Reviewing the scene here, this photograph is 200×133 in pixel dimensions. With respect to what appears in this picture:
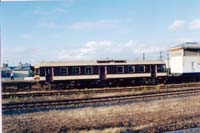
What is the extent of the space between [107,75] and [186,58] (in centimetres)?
223

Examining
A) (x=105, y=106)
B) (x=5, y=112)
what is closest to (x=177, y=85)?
(x=105, y=106)

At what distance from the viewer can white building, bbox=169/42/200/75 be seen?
4.47 m

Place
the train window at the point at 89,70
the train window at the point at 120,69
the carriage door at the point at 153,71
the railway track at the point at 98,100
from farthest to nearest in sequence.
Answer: the carriage door at the point at 153,71 < the train window at the point at 120,69 < the train window at the point at 89,70 < the railway track at the point at 98,100

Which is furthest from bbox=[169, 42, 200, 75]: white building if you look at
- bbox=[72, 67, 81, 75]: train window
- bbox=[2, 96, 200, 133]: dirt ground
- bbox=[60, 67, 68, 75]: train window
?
bbox=[60, 67, 68, 75]: train window

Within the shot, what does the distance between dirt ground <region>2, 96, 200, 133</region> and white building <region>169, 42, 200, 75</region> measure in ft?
2.25

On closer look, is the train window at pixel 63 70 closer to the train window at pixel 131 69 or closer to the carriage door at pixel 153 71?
the train window at pixel 131 69

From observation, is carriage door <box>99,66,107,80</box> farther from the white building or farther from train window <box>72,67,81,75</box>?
the white building

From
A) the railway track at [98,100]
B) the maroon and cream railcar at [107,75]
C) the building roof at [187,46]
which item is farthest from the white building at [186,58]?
the maroon and cream railcar at [107,75]

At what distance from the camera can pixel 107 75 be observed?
→ 6566 mm

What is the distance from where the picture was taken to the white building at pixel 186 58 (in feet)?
14.7

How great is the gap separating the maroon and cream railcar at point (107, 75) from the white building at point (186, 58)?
88cm

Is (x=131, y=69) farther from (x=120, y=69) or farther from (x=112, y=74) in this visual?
(x=112, y=74)

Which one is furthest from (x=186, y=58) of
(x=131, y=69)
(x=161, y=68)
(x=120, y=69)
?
(x=120, y=69)

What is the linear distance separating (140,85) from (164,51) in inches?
59.4
